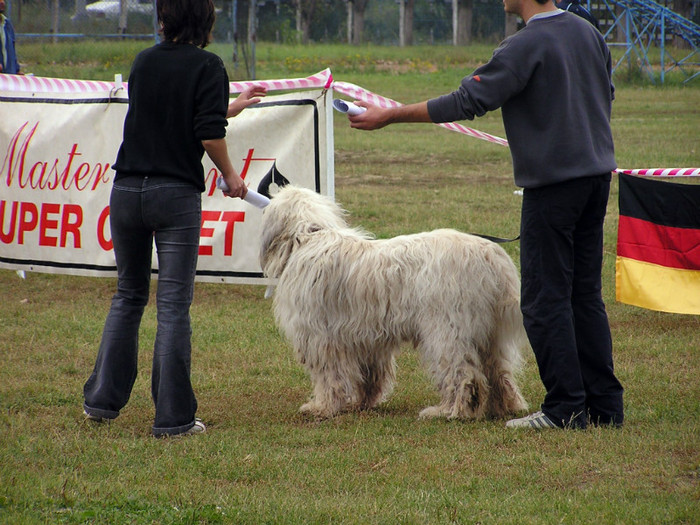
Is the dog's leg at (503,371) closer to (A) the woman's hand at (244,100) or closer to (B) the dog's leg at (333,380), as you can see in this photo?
(B) the dog's leg at (333,380)

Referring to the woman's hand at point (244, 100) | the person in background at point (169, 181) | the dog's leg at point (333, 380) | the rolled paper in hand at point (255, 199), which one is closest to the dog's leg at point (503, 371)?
the dog's leg at point (333, 380)

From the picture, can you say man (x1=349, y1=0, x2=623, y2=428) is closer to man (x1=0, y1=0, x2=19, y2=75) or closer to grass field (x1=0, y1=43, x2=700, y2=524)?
grass field (x1=0, y1=43, x2=700, y2=524)

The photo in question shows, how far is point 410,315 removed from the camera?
482cm

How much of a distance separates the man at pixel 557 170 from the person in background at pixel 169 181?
0.80 m

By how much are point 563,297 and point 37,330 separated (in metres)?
4.12

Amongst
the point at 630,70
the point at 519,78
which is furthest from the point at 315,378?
the point at 630,70

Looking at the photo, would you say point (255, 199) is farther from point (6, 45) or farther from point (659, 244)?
point (6, 45)

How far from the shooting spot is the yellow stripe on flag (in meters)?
6.35

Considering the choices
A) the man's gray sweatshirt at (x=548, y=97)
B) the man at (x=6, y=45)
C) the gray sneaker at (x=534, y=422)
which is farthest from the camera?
the man at (x=6, y=45)

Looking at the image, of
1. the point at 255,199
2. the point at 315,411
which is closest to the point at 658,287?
the point at 315,411

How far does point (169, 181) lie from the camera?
173 inches

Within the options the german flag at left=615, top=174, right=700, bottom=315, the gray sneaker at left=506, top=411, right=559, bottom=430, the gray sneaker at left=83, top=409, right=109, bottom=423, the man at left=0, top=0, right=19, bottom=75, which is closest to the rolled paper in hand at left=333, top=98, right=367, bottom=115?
the gray sneaker at left=506, top=411, right=559, bottom=430

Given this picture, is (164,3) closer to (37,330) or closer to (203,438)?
(203,438)

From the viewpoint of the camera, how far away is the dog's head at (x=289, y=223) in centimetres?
508
